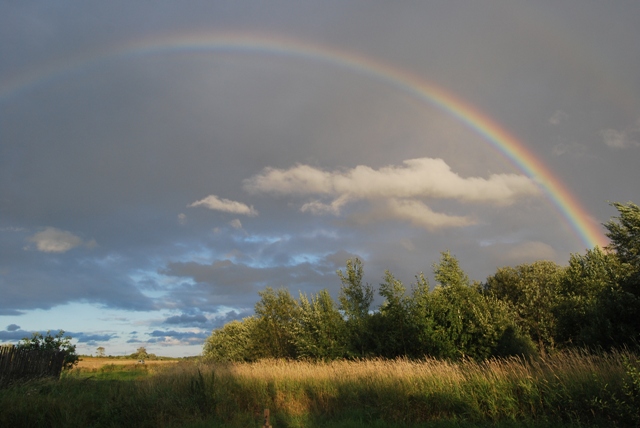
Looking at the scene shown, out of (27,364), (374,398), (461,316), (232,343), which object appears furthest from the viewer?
(232,343)

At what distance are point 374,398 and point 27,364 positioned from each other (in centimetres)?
1586

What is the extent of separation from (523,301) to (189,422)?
3708 centimetres

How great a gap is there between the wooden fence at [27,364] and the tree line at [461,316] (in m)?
16.8

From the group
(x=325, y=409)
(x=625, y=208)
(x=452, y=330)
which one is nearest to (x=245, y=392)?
(x=325, y=409)

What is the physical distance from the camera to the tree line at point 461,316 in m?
20.3

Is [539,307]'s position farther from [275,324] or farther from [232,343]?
[232,343]

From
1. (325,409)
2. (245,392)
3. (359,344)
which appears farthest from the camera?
(359,344)

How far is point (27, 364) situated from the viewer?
64.2 ft

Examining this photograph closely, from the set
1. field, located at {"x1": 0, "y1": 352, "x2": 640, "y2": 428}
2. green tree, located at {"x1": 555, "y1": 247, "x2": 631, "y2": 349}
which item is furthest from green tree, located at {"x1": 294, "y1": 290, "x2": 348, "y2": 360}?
green tree, located at {"x1": 555, "y1": 247, "x2": 631, "y2": 349}

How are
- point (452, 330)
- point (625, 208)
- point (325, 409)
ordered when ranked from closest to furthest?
point (325, 409) → point (625, 208) → point (452, 330)

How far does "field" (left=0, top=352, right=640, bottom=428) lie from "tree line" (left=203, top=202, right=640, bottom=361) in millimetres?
7130

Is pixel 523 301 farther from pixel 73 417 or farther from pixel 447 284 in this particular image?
pixel 73 417

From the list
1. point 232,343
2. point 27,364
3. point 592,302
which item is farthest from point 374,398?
point 232,343

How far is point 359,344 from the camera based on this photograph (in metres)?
29.3
